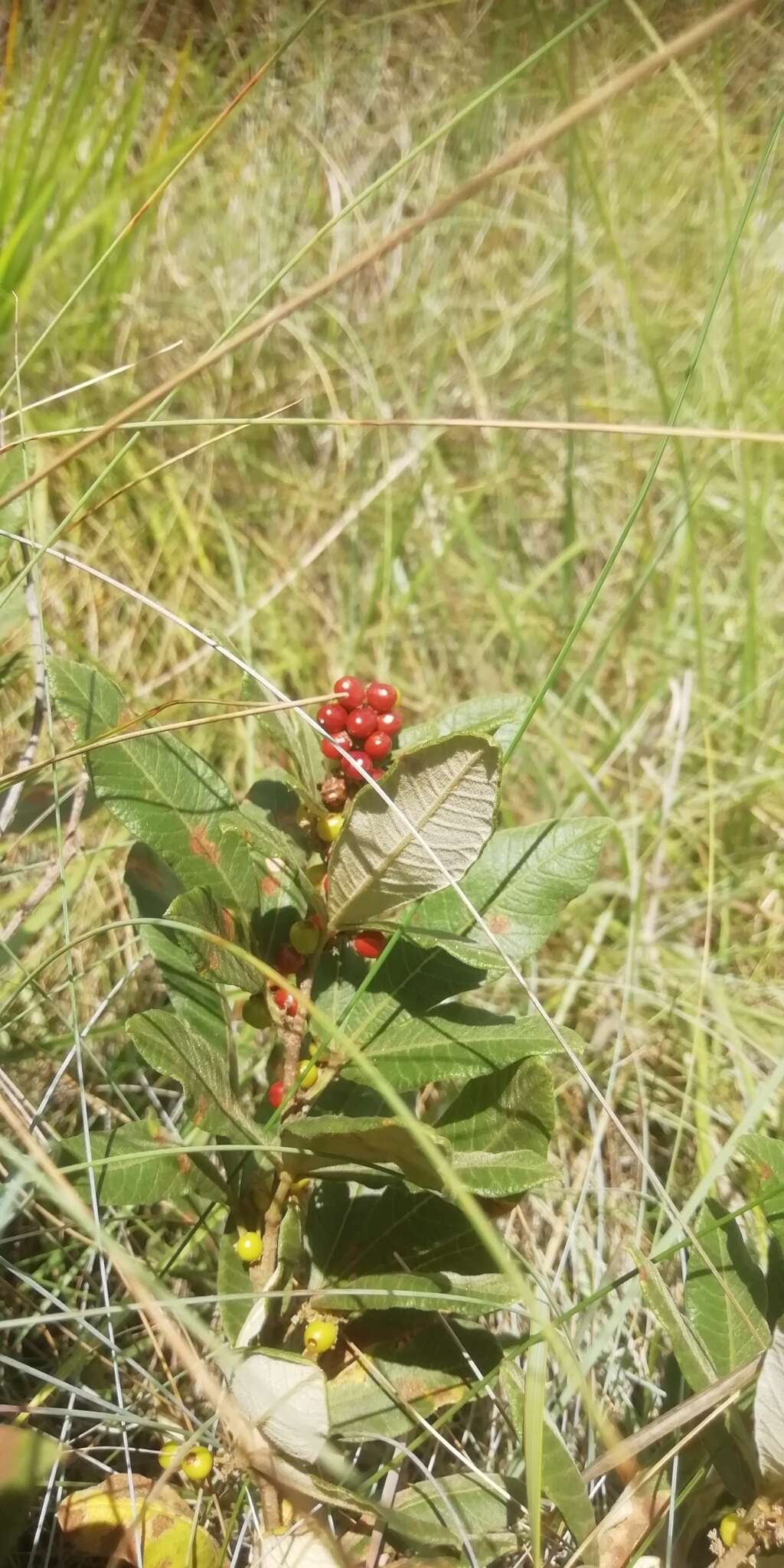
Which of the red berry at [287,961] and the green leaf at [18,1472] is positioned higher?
the red berry at [287,961]

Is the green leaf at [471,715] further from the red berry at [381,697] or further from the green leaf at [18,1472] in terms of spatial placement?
the green leaf at [18,1472]

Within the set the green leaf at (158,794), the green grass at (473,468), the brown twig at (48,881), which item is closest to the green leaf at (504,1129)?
the green leaf at (158,794)

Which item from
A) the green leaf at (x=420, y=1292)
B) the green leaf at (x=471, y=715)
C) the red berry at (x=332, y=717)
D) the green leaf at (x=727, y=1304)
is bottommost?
the green leaf at (x=727, y=1304)

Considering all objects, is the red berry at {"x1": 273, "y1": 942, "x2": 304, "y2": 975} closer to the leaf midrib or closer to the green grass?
the leaf midrib

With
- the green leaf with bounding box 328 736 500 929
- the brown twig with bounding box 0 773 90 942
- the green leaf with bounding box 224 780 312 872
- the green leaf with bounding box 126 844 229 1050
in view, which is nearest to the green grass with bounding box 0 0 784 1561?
the brown twig with bounding box 0 773 90 942

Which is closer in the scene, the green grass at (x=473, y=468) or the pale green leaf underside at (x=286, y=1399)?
the pale green leaf underside at (x=286, y=1399)

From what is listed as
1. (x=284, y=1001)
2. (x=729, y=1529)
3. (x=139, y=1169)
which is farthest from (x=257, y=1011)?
(x=729, y=1529)

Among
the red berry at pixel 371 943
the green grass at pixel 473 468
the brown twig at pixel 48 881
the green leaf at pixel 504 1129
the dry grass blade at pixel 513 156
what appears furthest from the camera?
the green grass at pixel 473 468

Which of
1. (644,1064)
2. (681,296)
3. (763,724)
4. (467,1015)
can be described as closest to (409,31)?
(681,296)
